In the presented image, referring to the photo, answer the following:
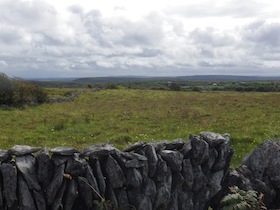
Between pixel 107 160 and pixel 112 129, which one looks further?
pixel 112 129

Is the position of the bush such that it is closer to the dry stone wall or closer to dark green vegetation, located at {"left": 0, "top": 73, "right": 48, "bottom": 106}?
dark green vegetation, located at {"left": 0, "top": 73, "right": 48, "bottom": 106}

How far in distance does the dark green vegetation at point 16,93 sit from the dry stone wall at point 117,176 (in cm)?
3129

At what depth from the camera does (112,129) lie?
23.1m

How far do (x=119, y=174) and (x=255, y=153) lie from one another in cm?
476

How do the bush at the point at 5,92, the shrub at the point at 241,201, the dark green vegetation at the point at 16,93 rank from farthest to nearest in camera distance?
1. the dark green vegetation at the point at 16,93
2. the bush at the point at 5,92
3. the shrub at the point at 241,201

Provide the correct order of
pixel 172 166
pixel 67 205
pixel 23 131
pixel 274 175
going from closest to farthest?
pixel 67 205 < pixel 172 166 < pixel 274 175 < pixel 23 131

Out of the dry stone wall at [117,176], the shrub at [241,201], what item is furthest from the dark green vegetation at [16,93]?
the shrub at [241,201]

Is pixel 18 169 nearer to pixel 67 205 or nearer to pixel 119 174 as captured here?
pixel 67 205

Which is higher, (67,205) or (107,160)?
(107,160)

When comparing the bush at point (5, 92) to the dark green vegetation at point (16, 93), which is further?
the dark green vegetation at point (16, 93)

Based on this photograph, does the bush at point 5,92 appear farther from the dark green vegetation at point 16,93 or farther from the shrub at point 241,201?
the shrub at point 241,201

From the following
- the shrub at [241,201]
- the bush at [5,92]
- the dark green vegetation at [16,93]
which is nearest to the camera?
the shrub at [241,201]

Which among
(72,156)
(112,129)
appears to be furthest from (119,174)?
(112,129)

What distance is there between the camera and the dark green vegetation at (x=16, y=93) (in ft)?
125
